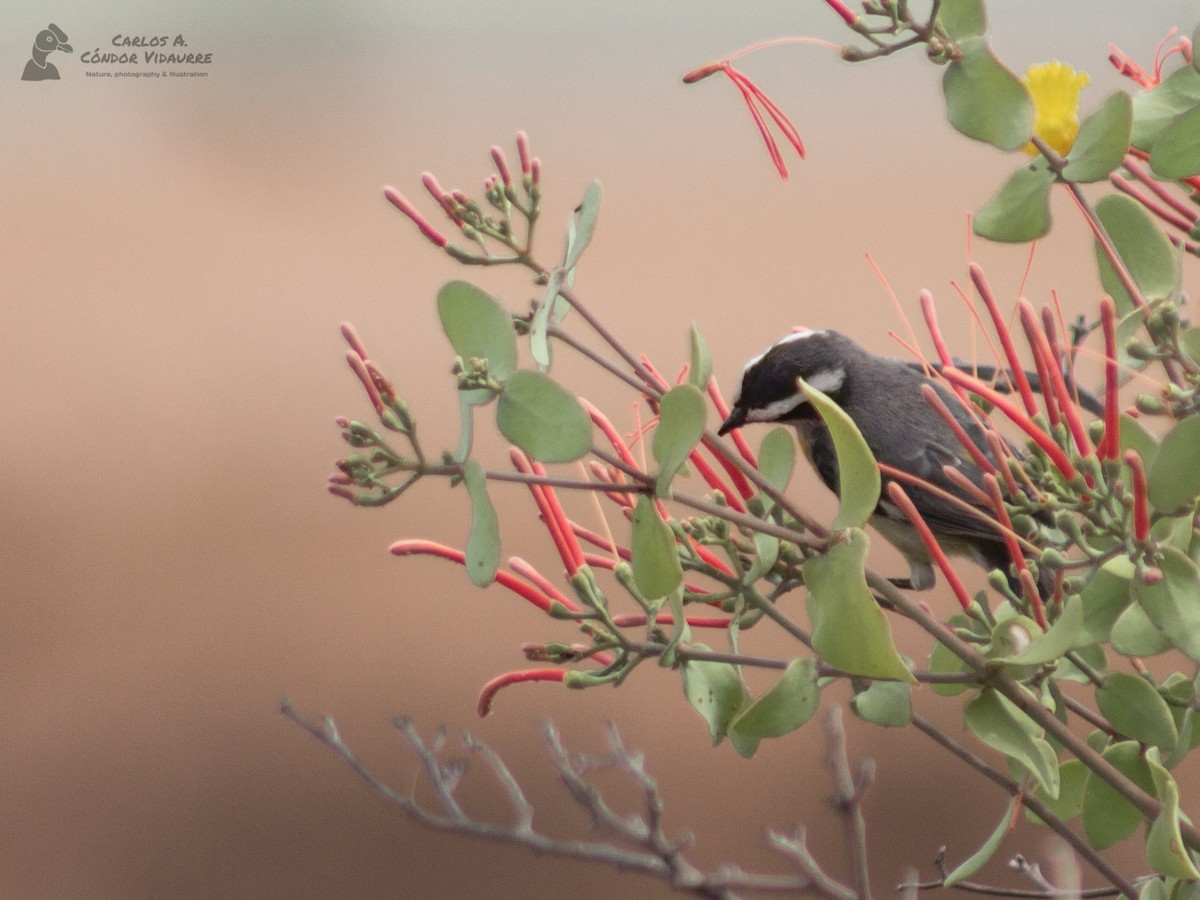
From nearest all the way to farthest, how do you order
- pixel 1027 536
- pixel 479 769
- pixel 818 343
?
pixel 1027 536, pixel 818 343, pixel 479 769

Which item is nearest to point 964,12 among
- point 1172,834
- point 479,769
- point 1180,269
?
point 1180,269

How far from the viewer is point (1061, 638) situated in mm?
282

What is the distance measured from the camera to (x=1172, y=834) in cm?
28

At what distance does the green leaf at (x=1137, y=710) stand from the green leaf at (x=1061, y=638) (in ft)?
0.12

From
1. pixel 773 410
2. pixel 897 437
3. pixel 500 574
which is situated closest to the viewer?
pixel 500 574

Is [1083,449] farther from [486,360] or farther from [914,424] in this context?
[914,424]

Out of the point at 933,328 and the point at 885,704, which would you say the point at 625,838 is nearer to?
the point at 885,704

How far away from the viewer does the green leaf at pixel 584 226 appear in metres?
0.35

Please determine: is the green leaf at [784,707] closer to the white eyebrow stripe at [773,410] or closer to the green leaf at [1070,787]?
the green leaf at [1070,787]

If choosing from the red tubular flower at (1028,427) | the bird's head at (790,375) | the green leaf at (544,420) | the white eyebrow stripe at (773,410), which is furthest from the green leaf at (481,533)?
the white eyebrow stripe at (773,410)

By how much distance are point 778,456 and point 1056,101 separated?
0.13 meters

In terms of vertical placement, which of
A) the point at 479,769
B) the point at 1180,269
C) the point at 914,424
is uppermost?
the point at 1180,269

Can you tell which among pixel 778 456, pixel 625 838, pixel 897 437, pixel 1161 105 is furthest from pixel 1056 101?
pixel 897 437

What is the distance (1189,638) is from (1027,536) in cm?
11
